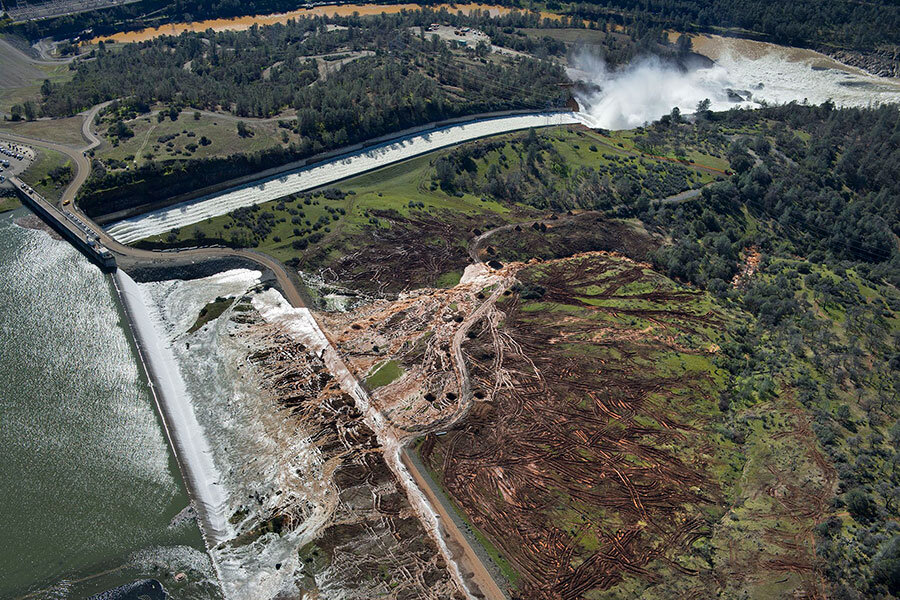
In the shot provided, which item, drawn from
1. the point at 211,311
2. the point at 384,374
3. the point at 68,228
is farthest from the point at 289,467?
the point at 68,228

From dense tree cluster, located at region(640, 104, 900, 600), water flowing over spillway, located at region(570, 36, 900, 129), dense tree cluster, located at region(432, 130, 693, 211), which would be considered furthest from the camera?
water flowing over spillway, located at region(570, 36, 900, 129)

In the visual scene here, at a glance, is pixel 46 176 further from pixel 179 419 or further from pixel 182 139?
pixel 179 419

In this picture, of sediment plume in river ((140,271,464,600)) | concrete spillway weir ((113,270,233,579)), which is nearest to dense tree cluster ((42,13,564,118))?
concrete spillway weir ((113,270,233,579))

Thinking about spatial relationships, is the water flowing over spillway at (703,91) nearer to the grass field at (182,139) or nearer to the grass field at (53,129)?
the grass field at (182,139)

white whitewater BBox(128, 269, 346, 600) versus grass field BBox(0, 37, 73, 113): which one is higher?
grass field BBox(0, 37, 73, 113)

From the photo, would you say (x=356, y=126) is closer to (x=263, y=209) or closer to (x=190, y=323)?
(x=263, y=209)

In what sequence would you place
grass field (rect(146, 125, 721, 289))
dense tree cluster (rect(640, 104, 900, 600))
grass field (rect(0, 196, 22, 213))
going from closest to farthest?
dense tree cluster (rect(640, 104, 900, 600)) → grass field (rect(146, 125, 721, 289)) → grass field (rect(0, 196, 22, 213))

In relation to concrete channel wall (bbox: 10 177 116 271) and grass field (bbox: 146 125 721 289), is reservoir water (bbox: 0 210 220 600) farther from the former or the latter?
grass field (bbox: 146 125 721 289)
